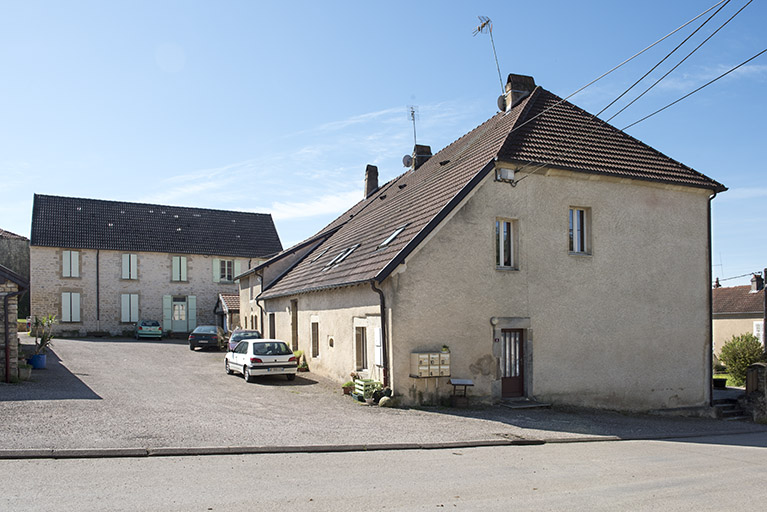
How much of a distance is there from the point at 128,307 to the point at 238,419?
29.4 m

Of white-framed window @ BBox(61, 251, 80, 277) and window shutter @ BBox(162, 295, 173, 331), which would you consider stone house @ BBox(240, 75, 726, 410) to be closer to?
window shutter @ BBox(162, 295, 173, 331)

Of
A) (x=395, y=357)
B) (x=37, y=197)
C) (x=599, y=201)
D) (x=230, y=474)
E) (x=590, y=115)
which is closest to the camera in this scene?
(x=230, y=474)

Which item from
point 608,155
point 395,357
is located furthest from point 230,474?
point 608,155

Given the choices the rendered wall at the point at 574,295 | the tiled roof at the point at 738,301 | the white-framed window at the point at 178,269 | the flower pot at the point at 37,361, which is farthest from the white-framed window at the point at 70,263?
the tiled roof at the point at 738,301

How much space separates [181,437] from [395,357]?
521cm

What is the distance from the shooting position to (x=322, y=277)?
1895 centimetres

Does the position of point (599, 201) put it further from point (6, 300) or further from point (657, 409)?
point (6, 300)

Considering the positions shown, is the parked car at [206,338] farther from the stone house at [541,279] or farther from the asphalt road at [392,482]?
the asphalt road at [392,482]

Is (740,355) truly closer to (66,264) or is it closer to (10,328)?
(10,328)

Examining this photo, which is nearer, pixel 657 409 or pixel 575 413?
pixel 575 413

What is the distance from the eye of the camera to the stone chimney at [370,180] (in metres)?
32.0

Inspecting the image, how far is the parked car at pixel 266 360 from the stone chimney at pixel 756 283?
34.7 metres

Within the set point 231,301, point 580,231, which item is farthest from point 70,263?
point 580,231

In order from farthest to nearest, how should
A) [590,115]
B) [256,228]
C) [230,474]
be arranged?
[256,228] → [590,115] → [230,474]
